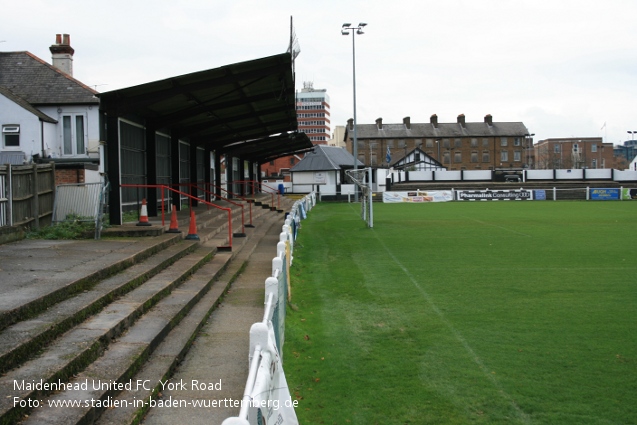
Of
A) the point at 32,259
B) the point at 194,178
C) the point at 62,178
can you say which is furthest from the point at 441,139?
the point at 32,259

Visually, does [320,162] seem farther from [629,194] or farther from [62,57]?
[62,57]

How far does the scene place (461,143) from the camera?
9206 cm

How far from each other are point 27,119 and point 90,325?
65.3ft

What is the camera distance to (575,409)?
18.4ft

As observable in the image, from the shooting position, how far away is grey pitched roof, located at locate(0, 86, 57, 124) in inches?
922

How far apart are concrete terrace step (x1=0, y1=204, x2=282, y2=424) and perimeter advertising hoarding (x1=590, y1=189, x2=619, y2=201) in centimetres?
4584

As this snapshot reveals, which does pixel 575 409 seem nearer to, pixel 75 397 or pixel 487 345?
pixel 487 345

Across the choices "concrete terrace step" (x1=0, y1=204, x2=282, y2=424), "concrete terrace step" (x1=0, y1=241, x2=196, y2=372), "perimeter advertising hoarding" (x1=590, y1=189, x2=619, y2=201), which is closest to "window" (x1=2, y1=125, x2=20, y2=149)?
"concrete terrace step" (x1=0, y1=204, x2=282, y2=424)

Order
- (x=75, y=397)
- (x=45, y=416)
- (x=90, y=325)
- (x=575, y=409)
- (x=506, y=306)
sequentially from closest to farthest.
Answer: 1. (x=45, y=416)
2. (x=75, y=397)
3. (x=575, y=409)
4. (x=90, y=325)
5. (x=506, y=306)

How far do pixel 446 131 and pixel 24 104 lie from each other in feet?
251

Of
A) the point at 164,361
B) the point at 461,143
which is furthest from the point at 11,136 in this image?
the point at 461,143

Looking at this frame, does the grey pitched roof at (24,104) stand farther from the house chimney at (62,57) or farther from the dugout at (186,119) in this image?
the house chimney at (62,57)

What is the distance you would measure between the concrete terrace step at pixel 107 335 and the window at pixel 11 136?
1696cm

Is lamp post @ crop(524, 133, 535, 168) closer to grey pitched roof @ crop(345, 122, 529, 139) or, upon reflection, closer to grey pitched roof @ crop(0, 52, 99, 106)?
grey pitched roof @ crop(345, 122, 529, 139)
